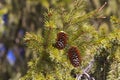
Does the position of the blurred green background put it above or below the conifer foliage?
above

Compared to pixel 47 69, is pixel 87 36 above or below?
above

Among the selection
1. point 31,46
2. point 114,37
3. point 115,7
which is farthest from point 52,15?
point 115,7

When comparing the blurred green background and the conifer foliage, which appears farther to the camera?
the blurred green background

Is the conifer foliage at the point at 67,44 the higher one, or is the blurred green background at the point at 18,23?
the blurred green background at the point at 18,23

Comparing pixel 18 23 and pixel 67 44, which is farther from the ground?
pixel 18 23

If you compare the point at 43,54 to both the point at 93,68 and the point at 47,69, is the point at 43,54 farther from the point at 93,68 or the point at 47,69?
the point at 93,68

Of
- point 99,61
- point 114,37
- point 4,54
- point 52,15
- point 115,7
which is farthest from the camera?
point 4,54

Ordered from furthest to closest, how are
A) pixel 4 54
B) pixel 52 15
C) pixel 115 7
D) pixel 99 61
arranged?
pixel 4 54
pixel 115 7
pixel 99 61
pixel 52 15

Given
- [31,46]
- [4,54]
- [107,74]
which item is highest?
[4,54]

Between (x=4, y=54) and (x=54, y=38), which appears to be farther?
(x=4, y=54)

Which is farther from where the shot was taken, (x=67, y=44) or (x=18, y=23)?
(x=18, y=23)

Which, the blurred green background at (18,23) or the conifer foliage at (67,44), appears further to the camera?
the blurred green background at (18,23)
